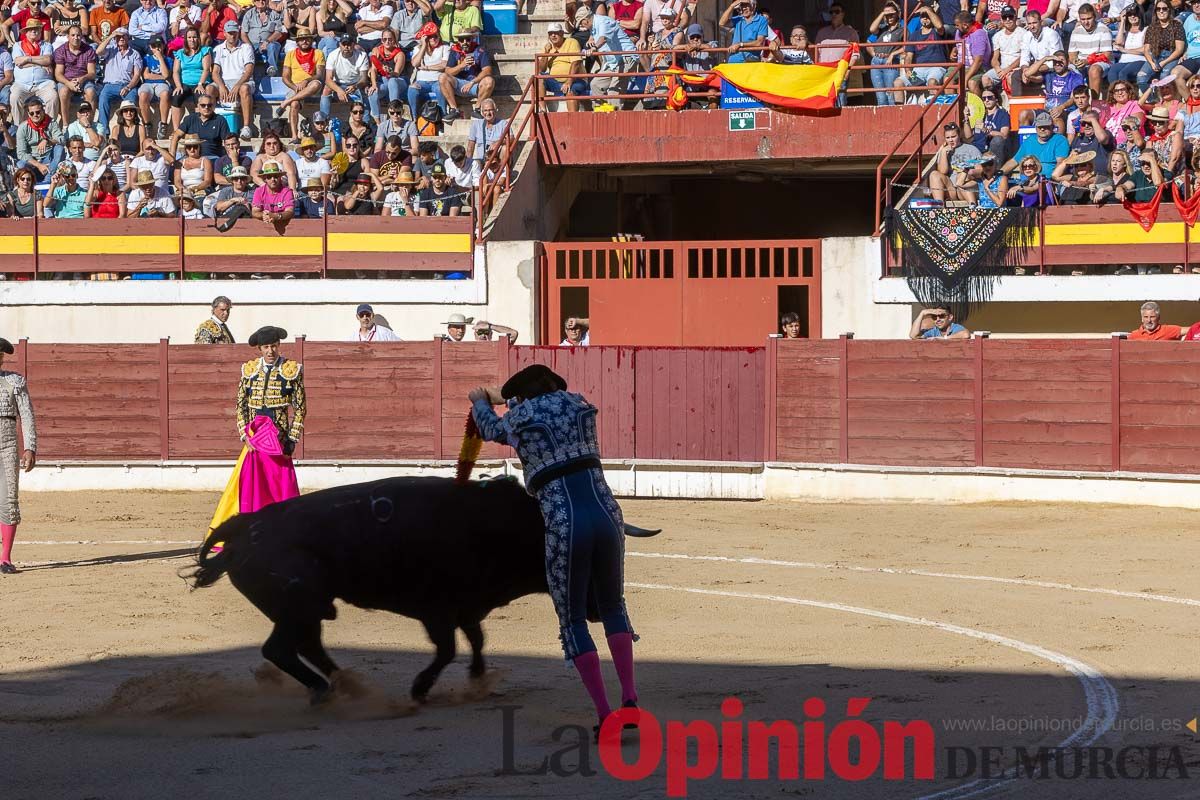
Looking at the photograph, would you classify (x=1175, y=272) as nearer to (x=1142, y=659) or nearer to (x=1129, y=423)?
(x=1129, y=423)

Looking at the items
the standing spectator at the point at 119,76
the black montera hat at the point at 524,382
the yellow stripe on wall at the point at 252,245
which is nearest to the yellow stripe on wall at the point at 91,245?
the yellow stripe on wall at the point at 252,245

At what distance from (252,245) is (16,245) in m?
2.51

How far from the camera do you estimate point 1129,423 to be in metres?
13.0

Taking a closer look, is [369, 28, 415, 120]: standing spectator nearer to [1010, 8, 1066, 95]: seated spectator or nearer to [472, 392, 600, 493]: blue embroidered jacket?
[1010, 8, 1066, 95]: seated spectator

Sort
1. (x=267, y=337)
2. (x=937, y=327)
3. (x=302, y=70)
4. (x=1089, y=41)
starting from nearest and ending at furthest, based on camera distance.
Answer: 1. (x=267, y=337)
2. (x=937, y=327)
3. (x=1089, y=41)
4. (x=302, y=70)

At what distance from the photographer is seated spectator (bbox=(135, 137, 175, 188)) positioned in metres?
17.9

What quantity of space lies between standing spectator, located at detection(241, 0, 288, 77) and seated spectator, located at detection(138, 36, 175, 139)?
933 millimetres

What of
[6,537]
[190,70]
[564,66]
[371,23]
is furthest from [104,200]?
[6,537]

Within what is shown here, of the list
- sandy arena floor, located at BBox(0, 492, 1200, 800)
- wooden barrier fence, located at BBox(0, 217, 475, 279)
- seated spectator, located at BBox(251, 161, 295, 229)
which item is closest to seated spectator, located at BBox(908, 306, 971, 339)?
sandy arena floor, located at BBox(0, 492, 1200, 800)

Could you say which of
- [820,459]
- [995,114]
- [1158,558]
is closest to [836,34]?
[995,114]

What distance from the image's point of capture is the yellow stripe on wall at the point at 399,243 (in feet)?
54.2

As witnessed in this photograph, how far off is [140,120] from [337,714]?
45.2ft

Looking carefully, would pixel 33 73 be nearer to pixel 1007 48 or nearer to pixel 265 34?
pixel 265 34

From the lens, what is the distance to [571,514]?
5566 mm
